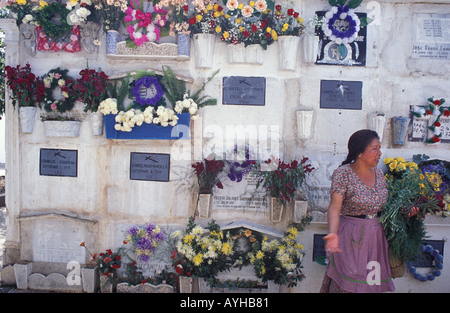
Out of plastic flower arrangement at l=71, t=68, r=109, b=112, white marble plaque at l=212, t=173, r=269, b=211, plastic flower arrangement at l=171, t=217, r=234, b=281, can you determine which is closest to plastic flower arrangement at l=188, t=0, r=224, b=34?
plastic flower arrangement at l=71, t=68, r=109, b=112

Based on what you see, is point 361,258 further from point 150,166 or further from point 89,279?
point 89,279

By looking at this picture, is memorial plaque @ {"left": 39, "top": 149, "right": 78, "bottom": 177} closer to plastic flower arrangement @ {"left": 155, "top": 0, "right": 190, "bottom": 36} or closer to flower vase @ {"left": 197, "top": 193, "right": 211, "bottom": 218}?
flower vase @ {"left": 197, "top": 193, "right": 211, "bottom": 218}

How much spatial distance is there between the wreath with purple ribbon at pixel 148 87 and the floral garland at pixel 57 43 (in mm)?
858

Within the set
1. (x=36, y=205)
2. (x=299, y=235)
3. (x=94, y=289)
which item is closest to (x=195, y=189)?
(x=299, y=235)

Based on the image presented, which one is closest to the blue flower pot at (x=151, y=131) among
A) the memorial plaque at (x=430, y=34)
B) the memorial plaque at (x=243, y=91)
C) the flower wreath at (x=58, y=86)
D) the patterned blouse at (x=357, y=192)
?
the flower wreath at (x=58, y=86)

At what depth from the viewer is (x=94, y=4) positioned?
14.0 feet

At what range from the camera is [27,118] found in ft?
14.2

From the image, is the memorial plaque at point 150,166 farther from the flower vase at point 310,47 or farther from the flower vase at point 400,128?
the flower vase at point 400,128

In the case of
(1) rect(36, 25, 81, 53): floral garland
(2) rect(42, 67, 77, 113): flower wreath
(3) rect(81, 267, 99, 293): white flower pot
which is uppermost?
(1) rect(36, 25, 81, 53): floral garland

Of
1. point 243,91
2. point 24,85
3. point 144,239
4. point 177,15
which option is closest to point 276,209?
point 243,91

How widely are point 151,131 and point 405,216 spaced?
276 centimetres

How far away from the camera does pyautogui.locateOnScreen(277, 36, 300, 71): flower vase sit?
13.6ft

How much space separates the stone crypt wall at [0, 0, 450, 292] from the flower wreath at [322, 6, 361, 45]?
0.18m

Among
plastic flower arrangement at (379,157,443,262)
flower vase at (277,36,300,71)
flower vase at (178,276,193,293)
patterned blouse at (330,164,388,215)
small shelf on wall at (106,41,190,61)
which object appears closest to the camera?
patterned blouse at (330,164,388,215)
